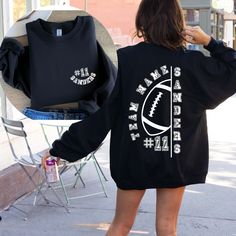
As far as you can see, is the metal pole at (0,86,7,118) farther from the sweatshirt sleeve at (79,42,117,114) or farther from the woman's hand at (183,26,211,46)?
the woman's hand at (183,26,211,46)

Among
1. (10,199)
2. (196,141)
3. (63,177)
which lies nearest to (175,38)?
(196,141)

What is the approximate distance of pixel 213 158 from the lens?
7172 mm

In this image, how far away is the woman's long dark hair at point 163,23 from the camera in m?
2.70

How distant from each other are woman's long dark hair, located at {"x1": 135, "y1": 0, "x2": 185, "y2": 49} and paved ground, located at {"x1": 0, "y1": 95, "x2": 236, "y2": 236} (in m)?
2.06

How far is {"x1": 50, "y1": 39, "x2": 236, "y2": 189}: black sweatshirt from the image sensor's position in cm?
269

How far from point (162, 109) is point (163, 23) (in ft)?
1.38

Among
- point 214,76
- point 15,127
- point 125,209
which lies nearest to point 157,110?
point 214,76

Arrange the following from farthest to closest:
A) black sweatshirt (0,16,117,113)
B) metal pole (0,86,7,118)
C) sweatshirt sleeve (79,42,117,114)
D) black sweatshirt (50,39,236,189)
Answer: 1. metal pole (0,86,7,118)
2. sweatshirt sleeve (79,42,117,114)
3. black sweatshirt (0,16,117,113)
4. black sweatshirt (50,39,236,189)

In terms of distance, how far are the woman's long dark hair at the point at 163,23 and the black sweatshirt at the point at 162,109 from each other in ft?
0.14

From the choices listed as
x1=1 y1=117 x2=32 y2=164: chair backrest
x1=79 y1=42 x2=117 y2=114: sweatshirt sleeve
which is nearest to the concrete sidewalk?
x1=1 y1=117 x2=32 y2=164: chair backrest

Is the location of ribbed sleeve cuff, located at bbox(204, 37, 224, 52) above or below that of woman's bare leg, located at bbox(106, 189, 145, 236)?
above

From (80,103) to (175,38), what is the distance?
4.18ft

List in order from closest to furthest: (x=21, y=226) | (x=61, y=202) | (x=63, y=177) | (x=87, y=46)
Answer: (x=87, y=46)
(x=21, y=226)
(x=61, y=202)
(x=63, y=177)

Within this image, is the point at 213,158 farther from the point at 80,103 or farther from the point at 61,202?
the point at 80,103
